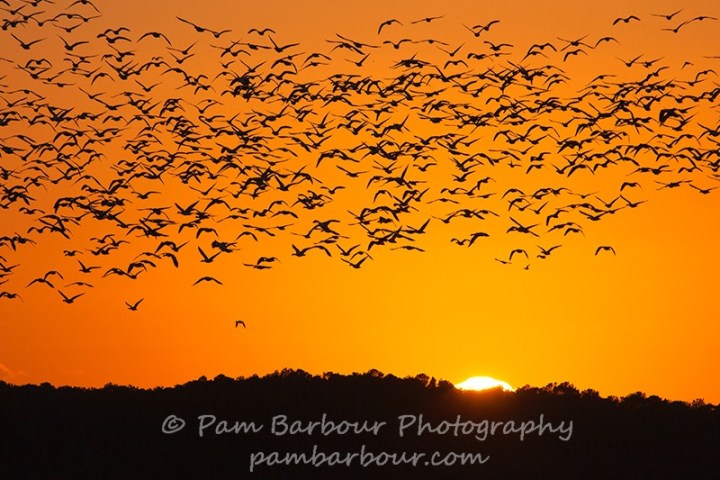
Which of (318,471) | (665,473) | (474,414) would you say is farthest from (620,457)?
(318,471)

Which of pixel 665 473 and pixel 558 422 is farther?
pixel 558 422

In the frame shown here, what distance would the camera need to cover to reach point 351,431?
49.0 meters

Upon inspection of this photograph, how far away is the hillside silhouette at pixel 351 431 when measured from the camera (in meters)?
46.2

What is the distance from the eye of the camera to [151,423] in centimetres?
5009

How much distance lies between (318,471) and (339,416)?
4.17 metres

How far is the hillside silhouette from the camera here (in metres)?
46.2

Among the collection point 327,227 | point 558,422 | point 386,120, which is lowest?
point 558,422

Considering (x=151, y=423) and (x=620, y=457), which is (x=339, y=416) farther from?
(x=620, y=457)

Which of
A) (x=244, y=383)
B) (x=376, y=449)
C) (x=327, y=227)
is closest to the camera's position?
(x=327, y=227)

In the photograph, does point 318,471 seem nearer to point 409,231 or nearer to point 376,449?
point 376,449

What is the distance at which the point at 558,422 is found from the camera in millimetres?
48781

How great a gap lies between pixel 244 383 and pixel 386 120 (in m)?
10.9

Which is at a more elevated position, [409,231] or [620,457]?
[409,231]

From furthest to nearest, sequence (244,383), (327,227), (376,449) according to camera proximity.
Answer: (244,383)
(376,449)
(327,227)
